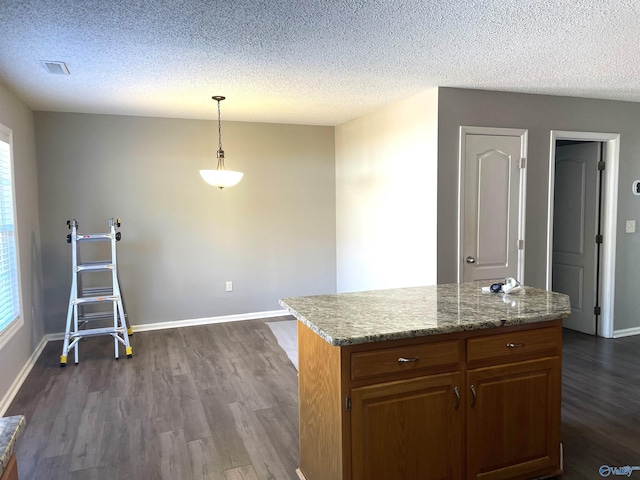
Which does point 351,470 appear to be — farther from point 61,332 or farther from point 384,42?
point 61,332

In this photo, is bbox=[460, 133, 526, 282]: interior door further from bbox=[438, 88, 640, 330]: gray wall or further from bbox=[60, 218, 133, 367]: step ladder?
bbox=[60, 218, 133, 367]: step ladder

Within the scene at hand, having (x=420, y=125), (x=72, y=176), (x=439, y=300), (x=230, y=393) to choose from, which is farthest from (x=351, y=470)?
(x=72, y=176)

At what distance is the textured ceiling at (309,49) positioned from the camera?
2.28 m

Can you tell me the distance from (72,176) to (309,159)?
2656 mm

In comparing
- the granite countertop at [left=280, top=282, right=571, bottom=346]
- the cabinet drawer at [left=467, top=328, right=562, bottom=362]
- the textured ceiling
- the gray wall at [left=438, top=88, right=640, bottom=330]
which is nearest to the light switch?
the gray wall at [left=438, top=88, right=640, bottom=330]

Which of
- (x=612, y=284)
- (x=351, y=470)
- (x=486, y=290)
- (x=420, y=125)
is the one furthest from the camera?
(x=612, y=284)

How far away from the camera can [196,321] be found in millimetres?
5430

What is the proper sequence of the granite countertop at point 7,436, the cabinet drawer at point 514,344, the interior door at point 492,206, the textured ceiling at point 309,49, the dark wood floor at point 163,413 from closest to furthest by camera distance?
the granite countertop at point 7,436
the cabinet drawer at point 514,344
the textured ceiling at point 309,49
the dark wood floor at point 163,413
the interior door at point 492,206

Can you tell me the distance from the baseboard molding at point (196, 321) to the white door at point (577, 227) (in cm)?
327

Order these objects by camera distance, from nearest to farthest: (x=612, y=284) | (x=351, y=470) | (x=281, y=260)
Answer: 1. (x=351, y=470)
2. (x=612, y=284)
3. (x=281, y=260)

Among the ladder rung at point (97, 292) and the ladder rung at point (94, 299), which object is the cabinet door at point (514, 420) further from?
the ladder rung at point (97, 292)

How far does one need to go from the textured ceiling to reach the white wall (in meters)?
0.37

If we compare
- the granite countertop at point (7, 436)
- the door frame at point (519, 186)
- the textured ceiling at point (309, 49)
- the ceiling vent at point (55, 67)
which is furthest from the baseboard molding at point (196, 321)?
the granite countertop at point (7, 436)

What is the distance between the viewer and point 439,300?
2.44 meters
